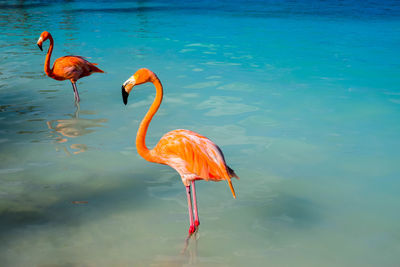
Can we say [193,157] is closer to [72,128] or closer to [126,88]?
[126,88]

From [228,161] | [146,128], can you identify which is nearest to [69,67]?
[228,161]

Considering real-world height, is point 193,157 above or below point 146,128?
below

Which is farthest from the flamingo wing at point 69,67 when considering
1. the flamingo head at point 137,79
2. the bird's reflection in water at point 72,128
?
the flamingo head at point 137,79

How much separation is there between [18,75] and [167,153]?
7801mm

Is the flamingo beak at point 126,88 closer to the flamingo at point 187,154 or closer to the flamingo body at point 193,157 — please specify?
the flamingo at point 187,154

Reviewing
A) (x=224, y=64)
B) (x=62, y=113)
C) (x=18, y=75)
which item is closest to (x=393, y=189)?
(x=62, y=113)

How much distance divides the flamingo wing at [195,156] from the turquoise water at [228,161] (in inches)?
29.2

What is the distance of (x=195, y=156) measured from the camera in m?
3.63

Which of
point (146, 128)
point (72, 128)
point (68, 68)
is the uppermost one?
point (146, 128)

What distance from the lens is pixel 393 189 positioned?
498 cm

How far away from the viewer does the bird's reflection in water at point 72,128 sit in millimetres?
6027

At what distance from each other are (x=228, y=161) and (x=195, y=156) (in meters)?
2.08

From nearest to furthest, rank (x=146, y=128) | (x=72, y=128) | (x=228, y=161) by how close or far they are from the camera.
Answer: (x=146, y=128) → (x=228, y=161) → (x=72, y=128)

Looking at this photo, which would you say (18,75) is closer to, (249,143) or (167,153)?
(249,143)
